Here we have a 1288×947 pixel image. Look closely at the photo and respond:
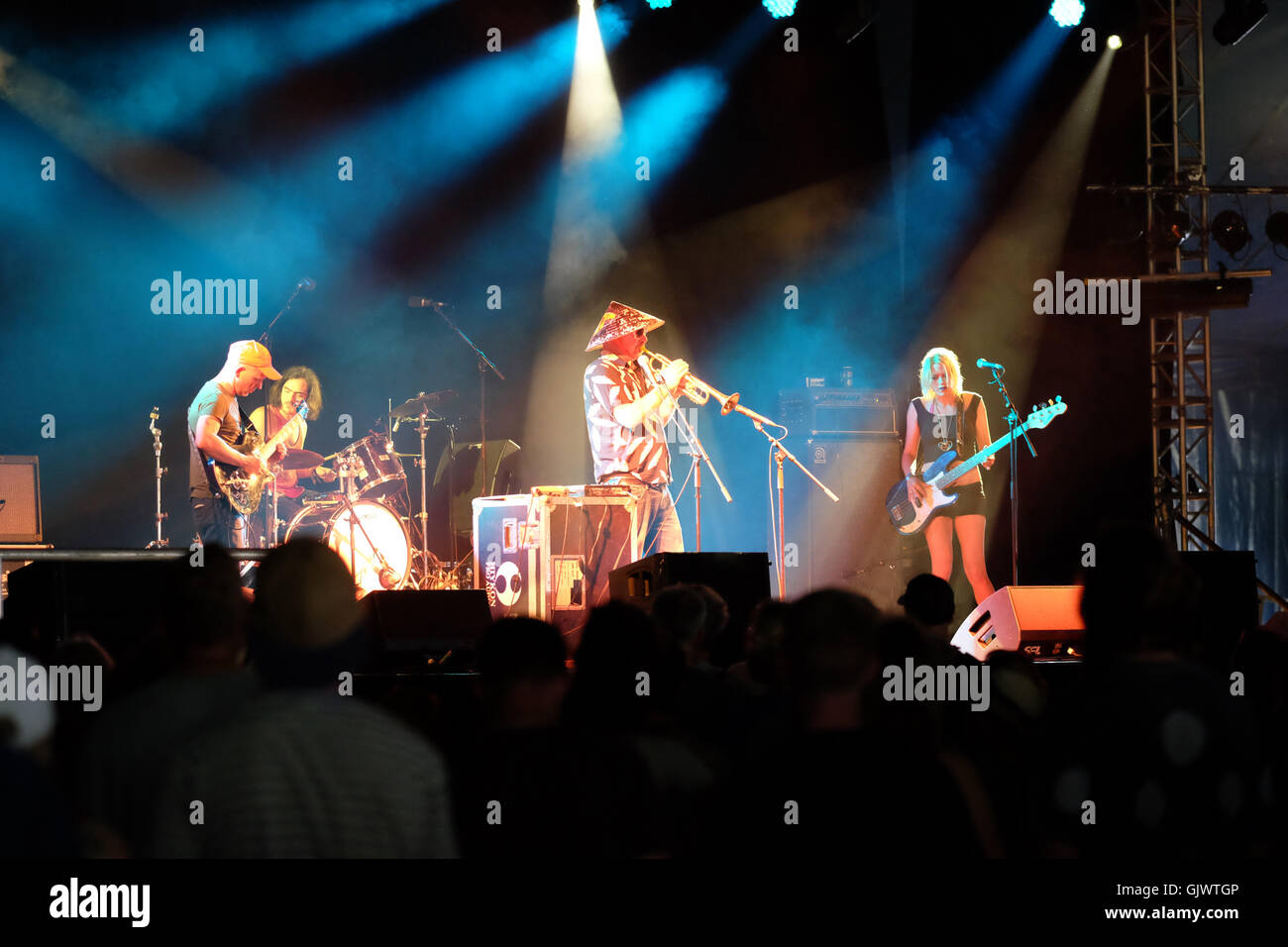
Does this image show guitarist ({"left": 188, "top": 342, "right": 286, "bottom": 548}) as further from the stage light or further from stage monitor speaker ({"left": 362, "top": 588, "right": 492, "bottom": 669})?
the stage light

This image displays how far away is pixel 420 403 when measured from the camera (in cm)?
1031

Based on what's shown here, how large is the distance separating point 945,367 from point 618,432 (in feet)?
9.71

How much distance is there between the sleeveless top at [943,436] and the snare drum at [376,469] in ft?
14.1

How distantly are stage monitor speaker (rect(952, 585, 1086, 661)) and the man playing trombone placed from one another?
9.29ft

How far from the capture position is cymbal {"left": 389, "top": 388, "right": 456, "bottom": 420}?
10.3m

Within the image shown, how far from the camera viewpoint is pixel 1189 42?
37.4ft

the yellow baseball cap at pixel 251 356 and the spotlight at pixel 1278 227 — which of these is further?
the spotlight at pixel 1278 227

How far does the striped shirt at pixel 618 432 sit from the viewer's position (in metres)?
8.99

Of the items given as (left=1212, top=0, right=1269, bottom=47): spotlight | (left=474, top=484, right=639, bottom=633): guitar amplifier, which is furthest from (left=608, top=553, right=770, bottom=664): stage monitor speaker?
(left=1212, top=0, right=1269, bottom=47): spotlight

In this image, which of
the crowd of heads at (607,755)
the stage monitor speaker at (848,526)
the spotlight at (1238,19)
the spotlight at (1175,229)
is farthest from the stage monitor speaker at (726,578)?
the spotlight at (1238,19)

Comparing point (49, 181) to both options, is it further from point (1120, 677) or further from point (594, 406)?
point (1120, 677)

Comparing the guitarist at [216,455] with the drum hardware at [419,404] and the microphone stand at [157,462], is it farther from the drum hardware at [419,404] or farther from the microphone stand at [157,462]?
the drum hardware at [419,404]

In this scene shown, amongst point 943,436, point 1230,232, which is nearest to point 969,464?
point 943,436
